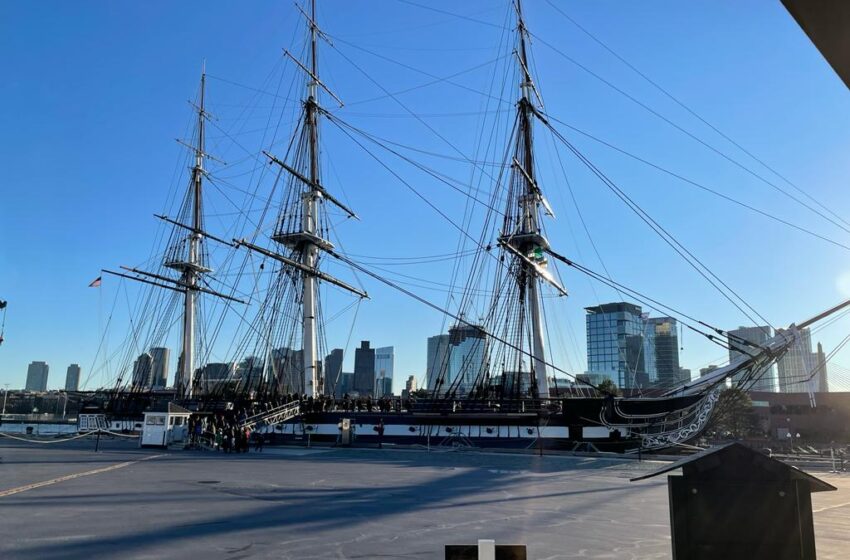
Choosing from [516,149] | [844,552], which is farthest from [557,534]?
[516,149]

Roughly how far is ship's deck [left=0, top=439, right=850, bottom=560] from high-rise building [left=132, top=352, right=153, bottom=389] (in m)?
43.7

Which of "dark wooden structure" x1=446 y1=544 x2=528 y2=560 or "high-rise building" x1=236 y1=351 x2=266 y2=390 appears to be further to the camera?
"high-rise building" x1=236 y1=351 x2=266 y2=390

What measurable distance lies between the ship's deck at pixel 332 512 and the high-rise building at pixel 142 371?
4370 cm

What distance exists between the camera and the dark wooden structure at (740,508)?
2922mm

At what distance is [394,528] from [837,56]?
769cm

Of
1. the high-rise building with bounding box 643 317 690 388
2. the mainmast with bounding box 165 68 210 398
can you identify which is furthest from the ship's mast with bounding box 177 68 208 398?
the high-rise building with bounding box 643 317 690 388

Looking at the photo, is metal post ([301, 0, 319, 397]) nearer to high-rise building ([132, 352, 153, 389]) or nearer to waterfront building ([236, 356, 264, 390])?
waterfront building ([236, 356, 264, 390])

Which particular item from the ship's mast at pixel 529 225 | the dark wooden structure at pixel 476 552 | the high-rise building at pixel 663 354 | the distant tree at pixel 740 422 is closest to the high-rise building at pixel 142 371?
the ship's mast at pixel 529 225

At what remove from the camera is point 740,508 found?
2990 millimetres

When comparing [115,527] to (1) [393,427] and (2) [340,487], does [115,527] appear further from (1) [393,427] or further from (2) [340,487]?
(1) [393,427]

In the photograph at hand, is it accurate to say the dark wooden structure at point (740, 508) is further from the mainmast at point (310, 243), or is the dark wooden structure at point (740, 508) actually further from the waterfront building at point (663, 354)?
the waterfront building at point (663, 354)

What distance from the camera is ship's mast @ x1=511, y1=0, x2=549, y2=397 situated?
34250mm

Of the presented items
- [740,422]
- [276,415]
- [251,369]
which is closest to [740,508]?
[276,415]

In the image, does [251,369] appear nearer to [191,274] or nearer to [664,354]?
[191,274]
